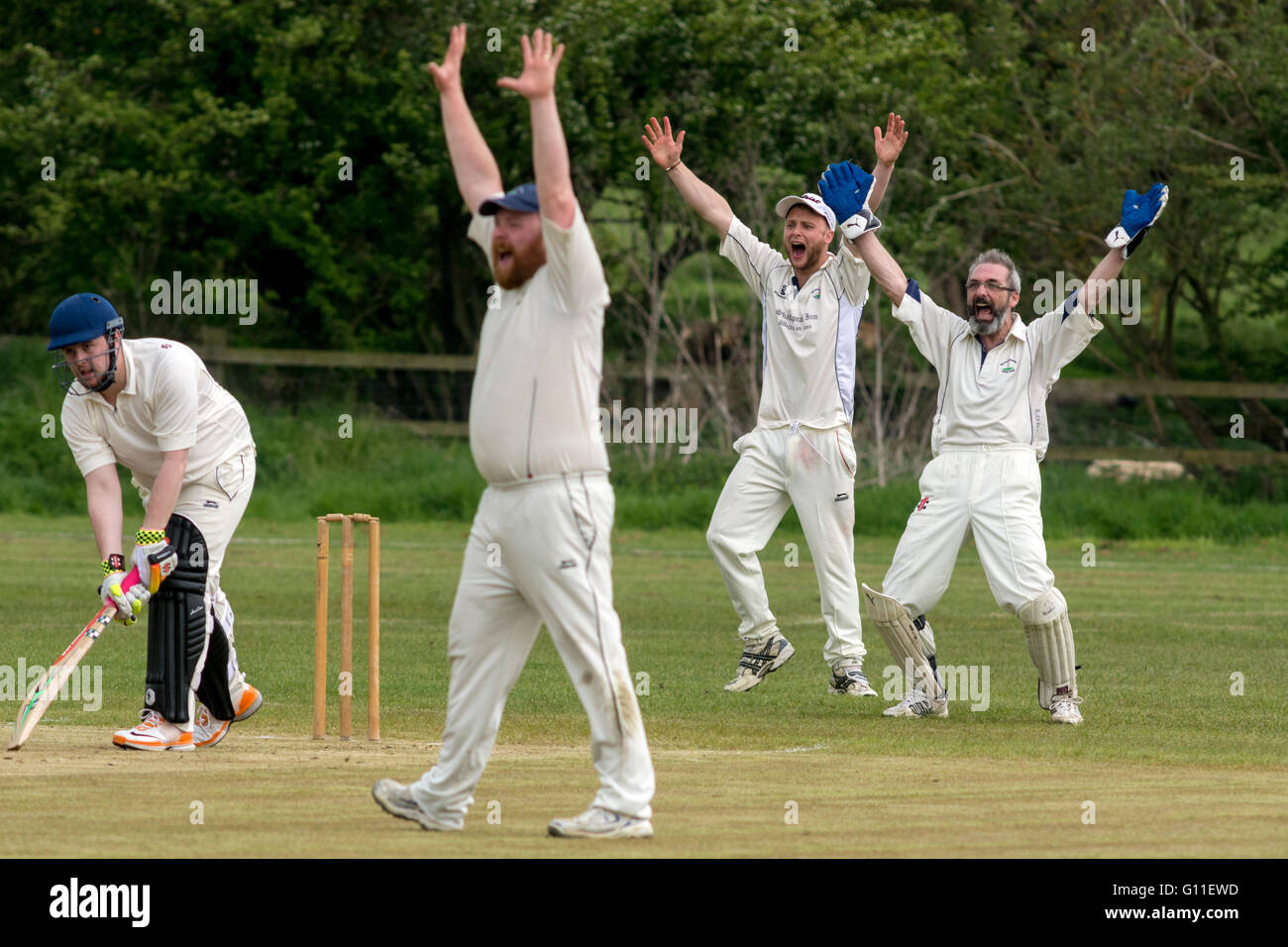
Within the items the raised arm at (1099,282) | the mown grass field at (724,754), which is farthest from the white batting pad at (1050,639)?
the raised arm at (1099,282)

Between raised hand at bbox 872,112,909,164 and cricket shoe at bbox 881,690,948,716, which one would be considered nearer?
cricket shoe at bbox 881,690,948,716

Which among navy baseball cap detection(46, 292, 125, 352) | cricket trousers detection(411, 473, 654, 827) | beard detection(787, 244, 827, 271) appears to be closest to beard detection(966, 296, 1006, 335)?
beard detection(787, 244, 827, 271)

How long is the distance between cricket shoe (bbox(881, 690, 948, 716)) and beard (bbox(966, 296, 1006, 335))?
5.77 ft

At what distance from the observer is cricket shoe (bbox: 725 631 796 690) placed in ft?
34.1

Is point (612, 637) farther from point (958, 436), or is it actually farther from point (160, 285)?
point (160, 285)

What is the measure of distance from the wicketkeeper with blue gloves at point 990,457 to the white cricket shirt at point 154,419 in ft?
10.3

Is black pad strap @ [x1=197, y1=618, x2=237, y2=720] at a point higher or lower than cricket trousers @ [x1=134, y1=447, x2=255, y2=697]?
lower

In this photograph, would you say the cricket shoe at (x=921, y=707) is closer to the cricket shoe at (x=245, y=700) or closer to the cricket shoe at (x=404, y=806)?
the cricket shoe at (x=245, y=700)

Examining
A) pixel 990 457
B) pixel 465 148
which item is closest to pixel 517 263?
pixel 465 148

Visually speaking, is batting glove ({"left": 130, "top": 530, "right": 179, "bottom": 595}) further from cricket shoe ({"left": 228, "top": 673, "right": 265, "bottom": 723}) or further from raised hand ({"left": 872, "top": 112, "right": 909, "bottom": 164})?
raised hand ({"left": 872, "top": 112, "right": 909, "bottom": 164})

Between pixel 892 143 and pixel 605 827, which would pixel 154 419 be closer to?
pixel 605 827

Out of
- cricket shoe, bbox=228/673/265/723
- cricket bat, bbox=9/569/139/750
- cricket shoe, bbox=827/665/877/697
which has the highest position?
cricket bat, bbox=9/569/139/750

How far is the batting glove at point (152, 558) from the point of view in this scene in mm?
7820

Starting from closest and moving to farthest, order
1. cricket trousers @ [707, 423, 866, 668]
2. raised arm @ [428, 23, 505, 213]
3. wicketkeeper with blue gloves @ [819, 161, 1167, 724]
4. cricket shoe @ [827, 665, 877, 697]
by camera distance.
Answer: raised arm @ [428, 23, 505, 213], wicketkeeper with blue gloves @ [819, 161, 1167, 724], cricket shoe @ [827, 665, 877, 697], cricket trousers @ [707, 423, 866, 668]
